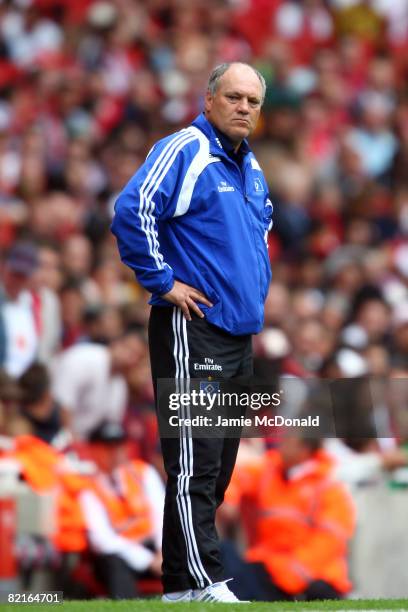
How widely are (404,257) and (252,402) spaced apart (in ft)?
30.9

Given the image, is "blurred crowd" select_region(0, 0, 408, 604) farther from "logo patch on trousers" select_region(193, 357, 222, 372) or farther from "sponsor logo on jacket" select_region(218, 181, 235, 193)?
"sponsor logo on jacket" select_region(218, 181, 235, 193)

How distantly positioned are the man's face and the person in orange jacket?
2.74 meters

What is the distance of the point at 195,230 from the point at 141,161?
28.1 ft

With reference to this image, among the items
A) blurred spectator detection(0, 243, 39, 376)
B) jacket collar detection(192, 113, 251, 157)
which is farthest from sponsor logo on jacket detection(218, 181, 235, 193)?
blurred spectator detection(0, 243, 39, 376)

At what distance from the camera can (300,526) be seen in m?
9.45

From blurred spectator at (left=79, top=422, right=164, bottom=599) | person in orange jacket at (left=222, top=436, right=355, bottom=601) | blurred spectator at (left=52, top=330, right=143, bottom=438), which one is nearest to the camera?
person in orange jacket at (left=222, top=436, right=355, bottom=601)

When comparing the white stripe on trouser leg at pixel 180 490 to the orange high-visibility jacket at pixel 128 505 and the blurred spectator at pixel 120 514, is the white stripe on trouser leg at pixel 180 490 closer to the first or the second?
the blurred spectator at pixel 120 514

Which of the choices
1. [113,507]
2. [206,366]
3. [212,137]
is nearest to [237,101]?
[212,137]

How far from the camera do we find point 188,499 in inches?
257

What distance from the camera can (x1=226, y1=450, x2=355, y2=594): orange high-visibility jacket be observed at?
30.5ft

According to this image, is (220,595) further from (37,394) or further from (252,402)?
(37,394)

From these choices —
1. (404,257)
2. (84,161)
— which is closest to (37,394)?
(84,161)

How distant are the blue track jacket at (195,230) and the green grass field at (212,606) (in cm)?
108

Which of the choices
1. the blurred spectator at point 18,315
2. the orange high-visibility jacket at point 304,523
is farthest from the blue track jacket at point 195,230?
the blurred spectator at point 18,315
